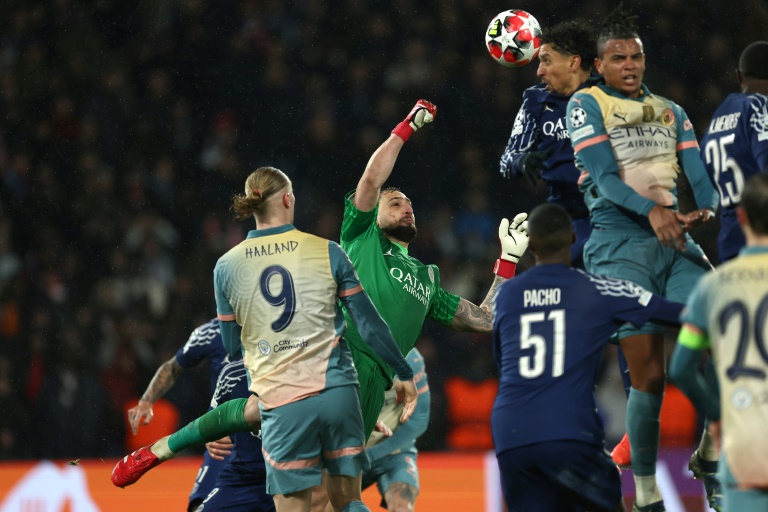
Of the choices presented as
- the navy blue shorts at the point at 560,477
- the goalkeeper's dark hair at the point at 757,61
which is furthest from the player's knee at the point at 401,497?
the goalkeeper's dark hair at the point at 757,61

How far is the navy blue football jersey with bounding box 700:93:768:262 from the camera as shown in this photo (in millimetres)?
4973

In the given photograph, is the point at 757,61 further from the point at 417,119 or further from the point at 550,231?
the point at 417,119

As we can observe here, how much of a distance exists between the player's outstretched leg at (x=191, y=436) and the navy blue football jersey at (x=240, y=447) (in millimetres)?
396

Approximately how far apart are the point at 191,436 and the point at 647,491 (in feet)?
7.91

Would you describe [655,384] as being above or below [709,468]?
above

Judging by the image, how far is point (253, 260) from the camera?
555 cm

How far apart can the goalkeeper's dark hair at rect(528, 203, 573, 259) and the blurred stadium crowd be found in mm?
5864

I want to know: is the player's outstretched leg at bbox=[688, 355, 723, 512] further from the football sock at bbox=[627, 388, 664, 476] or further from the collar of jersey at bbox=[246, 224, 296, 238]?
the collar of jersey at bbox=[246, 224, 296, 238]

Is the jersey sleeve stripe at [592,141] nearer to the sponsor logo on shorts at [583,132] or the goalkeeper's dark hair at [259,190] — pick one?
the sponsor logo on shorts at [583,132]

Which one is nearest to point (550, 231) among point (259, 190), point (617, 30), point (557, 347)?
point (557, 347)

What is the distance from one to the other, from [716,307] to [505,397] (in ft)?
4.07

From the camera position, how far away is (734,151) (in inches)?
199

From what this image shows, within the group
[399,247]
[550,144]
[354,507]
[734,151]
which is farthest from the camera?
[399,247]

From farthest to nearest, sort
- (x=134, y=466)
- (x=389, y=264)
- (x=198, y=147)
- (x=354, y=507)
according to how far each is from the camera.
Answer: (x=198, y=147), (x=389, y=264), (x=134, y=466), (x=354, y=507)
